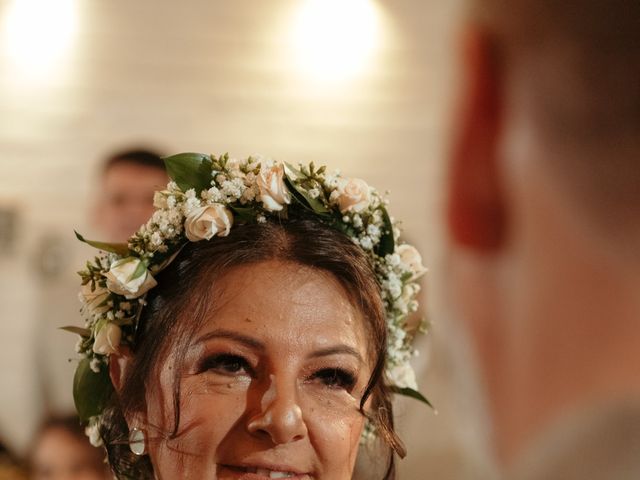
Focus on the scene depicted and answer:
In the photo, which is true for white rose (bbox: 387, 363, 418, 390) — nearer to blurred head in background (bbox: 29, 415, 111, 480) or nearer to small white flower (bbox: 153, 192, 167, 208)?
small white flower (bbox: 153, 192, 167, 208)

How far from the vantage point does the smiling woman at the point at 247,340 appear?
1.24m

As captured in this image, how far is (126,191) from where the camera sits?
313cm

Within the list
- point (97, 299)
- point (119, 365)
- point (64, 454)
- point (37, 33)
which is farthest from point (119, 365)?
point (37, 33)

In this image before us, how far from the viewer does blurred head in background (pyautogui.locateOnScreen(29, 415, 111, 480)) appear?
2.94 metres

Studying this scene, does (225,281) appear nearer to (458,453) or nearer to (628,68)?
(458,453)

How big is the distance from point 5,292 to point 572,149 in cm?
205

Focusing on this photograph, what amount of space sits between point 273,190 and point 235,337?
0.25m

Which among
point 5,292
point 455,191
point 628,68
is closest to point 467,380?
point 455,191

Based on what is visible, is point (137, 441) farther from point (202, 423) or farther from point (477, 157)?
point (477, 157)

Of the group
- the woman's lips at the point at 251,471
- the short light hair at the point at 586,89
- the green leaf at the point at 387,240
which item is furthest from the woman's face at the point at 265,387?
the short light hair at the point at 586,89

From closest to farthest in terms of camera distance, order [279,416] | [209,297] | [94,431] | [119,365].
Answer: [279,416] → [209,297] → [119,365] → [94,431]

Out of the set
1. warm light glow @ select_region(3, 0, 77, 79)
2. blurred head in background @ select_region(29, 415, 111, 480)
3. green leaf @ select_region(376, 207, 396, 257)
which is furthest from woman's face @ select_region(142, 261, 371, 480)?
warm light glow @ select_region(3, 0, 77, 79)

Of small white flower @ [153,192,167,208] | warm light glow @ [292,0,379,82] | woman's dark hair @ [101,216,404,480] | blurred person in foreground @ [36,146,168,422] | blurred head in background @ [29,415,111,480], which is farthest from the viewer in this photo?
warm light glow @ [292,0,379,82]

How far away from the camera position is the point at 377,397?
147 centimetres
